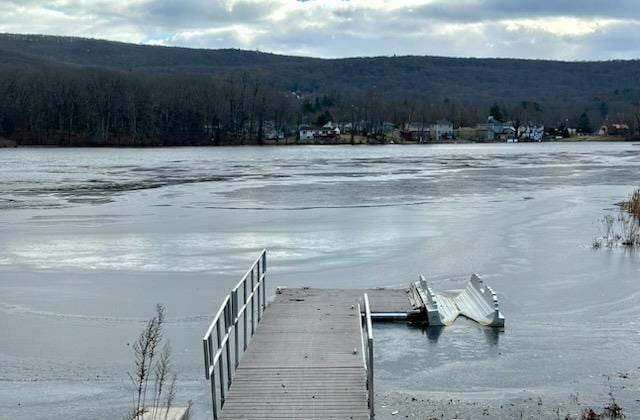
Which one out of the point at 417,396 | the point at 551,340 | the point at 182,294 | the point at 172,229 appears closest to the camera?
the point at 417,396

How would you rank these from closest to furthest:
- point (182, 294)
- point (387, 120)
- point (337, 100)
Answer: point (182, 294), point (387, 120), point (337, 100)

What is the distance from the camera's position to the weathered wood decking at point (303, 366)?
7.73 m

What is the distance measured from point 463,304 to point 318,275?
3364mm

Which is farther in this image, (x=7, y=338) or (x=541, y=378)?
(x=7, y=338)

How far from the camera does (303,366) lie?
8.81m

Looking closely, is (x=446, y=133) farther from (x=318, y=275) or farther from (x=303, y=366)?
(x=303, y=366)

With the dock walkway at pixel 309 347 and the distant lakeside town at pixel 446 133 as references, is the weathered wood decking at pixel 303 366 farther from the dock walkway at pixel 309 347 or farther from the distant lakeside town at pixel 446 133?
the distant lakeside town at pixel 446 133

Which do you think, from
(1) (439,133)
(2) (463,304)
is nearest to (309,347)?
(2) (463,304)

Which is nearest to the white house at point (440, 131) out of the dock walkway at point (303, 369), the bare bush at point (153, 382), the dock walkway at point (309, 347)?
the dock walkway at point (309, 347)

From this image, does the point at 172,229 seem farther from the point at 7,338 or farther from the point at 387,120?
the point at 387,120

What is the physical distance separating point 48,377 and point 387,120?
5477 inches

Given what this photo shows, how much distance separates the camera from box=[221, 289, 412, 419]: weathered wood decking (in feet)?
25.3

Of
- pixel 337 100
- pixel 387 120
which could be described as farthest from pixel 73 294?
pixel 337 100

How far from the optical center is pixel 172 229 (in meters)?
22.2
